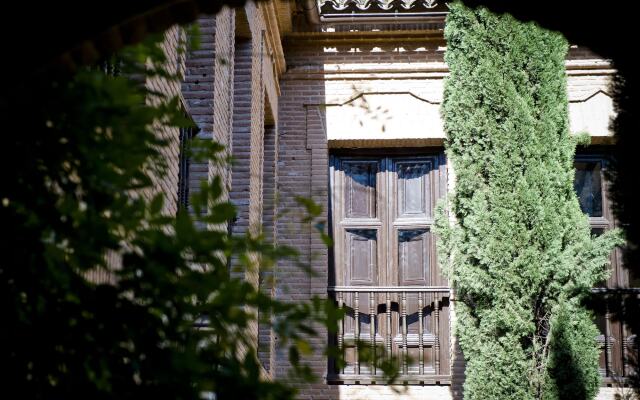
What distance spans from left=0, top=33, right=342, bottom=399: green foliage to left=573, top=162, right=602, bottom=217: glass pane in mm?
11270

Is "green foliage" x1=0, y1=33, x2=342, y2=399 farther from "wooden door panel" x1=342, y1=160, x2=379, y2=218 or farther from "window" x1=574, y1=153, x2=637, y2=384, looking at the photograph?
"wooden door panel" x1=342, y1=160, x2=379, y2=218

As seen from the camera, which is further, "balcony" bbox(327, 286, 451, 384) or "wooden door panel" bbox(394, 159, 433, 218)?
"wooden door panel" bbox(394, 159, 433, 218)

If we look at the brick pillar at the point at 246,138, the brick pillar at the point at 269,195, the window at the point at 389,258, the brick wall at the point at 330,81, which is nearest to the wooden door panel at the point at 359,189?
the window at the point at 389,258

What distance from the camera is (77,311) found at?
2.80 m

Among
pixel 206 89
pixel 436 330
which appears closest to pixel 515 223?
pixel 436 330

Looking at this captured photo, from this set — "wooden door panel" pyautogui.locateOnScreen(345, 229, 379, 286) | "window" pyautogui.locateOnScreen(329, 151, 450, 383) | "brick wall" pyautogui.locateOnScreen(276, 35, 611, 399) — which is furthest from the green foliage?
"wooden door panel" pyautogui.locateOnScreen(345, 229, 379, 286)

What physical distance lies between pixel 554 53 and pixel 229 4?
9647 millimetres

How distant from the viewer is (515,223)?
11.6 m

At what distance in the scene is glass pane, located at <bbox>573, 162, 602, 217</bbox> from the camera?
13.7m

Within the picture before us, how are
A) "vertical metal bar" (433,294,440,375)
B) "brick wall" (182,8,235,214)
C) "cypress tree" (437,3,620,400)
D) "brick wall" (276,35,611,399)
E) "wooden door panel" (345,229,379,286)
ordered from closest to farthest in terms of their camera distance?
"brick wall" (182,8,235,214) < "cypress tree" (437,3,620,400) < "vertical metal bar" (433,294,440,375) < "brick wall" (276,35,611,399) < "wooden door panel" (345,229,379,286)

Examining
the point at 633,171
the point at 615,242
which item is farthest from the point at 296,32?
the point at 633,171

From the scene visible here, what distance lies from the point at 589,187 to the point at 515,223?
8.16ft

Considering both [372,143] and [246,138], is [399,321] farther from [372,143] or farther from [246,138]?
[246,138]

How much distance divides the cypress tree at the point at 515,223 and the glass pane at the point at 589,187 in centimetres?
178
